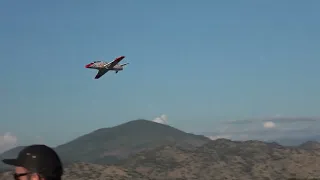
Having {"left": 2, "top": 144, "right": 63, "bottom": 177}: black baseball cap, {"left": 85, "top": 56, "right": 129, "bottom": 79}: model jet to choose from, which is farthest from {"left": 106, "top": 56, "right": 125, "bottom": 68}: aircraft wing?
{"left": 2, "top": 144, "right": 63, "bottom": 177}: black baseball cap

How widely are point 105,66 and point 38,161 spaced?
3781 inches

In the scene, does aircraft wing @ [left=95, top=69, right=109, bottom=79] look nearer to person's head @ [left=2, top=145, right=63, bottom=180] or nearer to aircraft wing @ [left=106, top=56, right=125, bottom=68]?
aircraft wing @ [left=106, top=56, right=125, bottom=68]

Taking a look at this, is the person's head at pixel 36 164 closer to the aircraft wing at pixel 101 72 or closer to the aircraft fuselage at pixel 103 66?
the aircraft fuselage at pixel 103 66

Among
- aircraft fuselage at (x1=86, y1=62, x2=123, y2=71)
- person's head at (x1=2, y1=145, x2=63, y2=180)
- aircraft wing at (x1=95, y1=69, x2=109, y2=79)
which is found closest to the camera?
person's head at (x1=2, y1=145, x2=63, y2=180)

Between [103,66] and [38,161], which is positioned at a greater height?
[103,66]

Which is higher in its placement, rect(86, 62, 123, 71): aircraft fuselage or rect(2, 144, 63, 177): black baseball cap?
rect(86, 62, 123, 71): aircraft fuselage

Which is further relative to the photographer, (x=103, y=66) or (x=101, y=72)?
(x=101, y=72)

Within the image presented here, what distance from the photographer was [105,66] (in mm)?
103438

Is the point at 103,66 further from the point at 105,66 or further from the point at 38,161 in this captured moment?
the point at 38,161

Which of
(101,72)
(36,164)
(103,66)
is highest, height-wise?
(103,66)

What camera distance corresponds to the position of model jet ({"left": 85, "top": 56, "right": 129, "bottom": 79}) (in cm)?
10081

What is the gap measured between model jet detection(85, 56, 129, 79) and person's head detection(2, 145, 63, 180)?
91368mm

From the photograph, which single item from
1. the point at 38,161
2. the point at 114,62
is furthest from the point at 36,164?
the point at 114,62

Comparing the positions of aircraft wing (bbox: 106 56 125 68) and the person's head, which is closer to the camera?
the person's head
